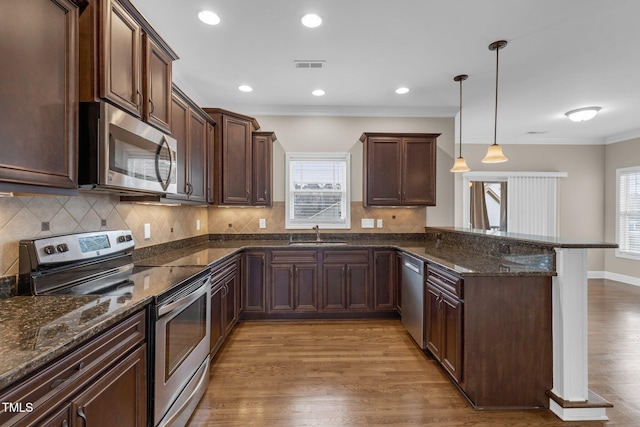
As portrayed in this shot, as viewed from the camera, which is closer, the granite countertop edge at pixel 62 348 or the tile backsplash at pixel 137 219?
the granite countertop edge at pixel 62 348

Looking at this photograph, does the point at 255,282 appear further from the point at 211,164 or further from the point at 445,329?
the point at 445,329

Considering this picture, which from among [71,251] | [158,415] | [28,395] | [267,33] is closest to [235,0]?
[267,33]

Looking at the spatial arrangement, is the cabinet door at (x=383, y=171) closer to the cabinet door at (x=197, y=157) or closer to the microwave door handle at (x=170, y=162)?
the cabinet door at (x=197, y=157)

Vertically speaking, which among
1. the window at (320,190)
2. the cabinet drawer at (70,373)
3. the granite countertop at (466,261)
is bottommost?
the cabinet drawer at (70,373)

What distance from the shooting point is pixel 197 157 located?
119 inches

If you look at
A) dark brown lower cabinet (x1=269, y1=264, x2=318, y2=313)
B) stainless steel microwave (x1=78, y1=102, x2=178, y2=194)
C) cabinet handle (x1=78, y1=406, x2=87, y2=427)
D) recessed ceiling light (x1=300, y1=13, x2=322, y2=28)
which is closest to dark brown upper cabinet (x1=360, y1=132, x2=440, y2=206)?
dark brown lower cabinet (x1=269, y1=264, x2=318, y2=313)

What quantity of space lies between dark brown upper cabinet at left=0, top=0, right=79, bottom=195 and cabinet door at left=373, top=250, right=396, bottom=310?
2.99 m

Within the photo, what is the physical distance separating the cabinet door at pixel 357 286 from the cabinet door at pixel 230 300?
1312 millimetres

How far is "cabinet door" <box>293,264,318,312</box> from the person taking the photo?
11.5 feet

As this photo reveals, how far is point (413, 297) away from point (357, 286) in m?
0.78

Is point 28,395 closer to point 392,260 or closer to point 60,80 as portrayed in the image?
point 60,80

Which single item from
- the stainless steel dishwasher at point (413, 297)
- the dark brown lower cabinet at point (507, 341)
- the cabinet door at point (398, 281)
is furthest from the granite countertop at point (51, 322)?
the cabinet door at point (398, 281)

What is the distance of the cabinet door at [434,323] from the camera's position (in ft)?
7.87

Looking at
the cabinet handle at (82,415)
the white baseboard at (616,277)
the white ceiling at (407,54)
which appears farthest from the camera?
the white baseboard at (616,277)
